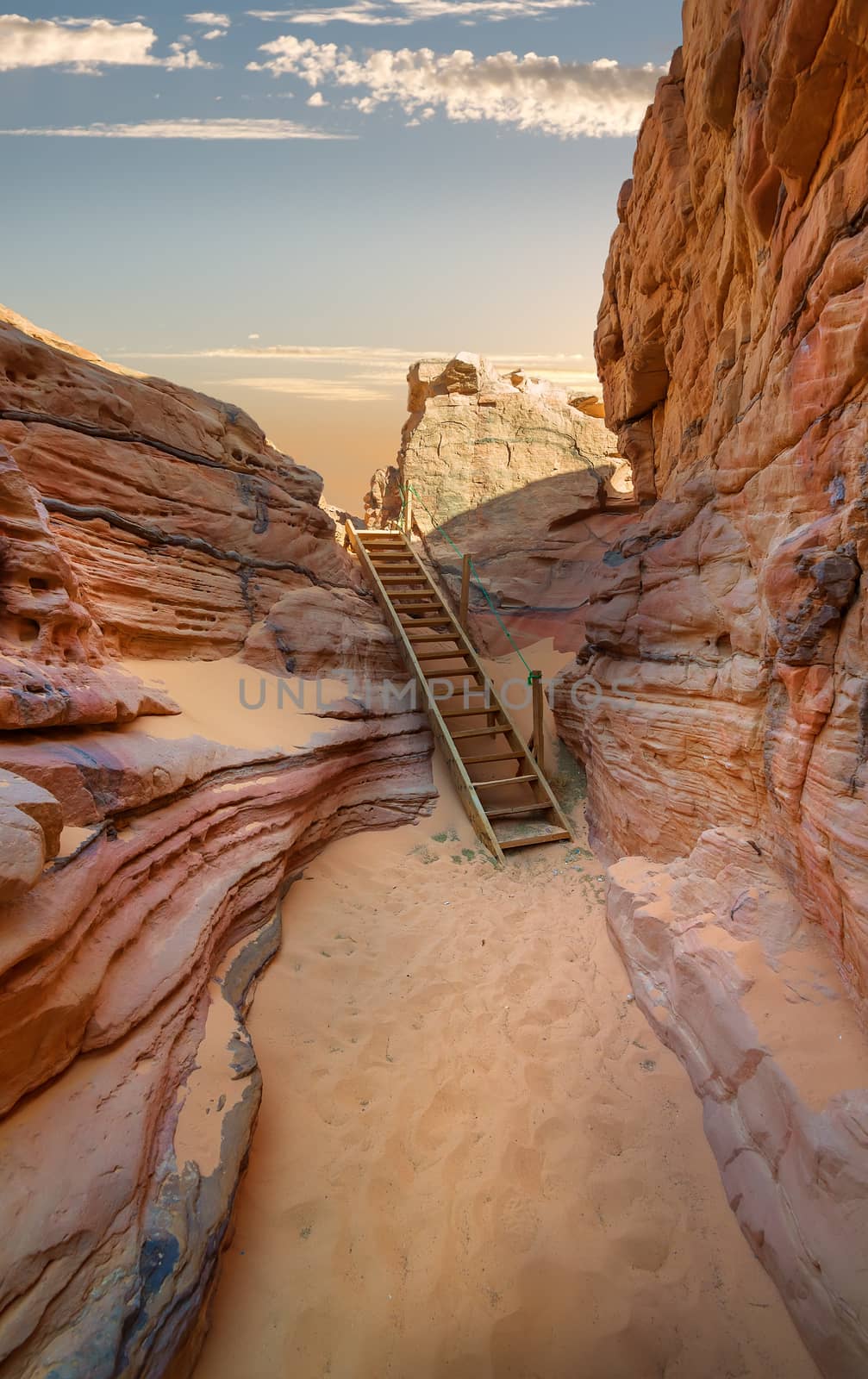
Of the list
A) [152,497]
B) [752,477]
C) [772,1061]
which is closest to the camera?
[772,1061]

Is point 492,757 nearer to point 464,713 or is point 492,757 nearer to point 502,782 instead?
point 502,782

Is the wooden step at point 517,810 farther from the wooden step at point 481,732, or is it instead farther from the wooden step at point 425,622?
the wooden step at point 425,622

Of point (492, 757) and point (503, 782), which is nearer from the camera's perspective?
point (503, 782)

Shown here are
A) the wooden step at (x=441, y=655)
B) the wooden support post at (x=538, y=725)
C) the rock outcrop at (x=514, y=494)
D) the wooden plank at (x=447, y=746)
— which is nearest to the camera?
the wooden plank at (x=447, y=746)

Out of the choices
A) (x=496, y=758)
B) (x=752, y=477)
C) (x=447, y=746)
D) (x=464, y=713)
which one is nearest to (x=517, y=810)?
(x=496, y=758)


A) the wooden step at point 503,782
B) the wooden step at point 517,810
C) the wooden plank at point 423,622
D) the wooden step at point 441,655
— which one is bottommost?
the wooden step at point 517,810

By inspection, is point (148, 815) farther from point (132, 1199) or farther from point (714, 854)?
point (714, 854)

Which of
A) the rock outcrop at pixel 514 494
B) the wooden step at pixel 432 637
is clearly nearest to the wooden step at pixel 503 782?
the wooden step at pixel 432 637

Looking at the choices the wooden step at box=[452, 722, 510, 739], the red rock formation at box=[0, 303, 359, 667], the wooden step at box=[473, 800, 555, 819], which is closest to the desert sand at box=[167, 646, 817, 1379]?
the wooden step at box=[473, 800, 555, 819]

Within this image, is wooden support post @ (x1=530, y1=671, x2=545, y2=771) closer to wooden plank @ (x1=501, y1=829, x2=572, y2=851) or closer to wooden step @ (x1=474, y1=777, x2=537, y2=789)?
wooden step @ (x1=474, y1=777, x2=537, y2=789)

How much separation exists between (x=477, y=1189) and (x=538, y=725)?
4832mm

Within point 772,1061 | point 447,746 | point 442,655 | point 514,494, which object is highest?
point 514,494

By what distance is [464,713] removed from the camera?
709 centimetres

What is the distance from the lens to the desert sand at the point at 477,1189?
6.97 ft
